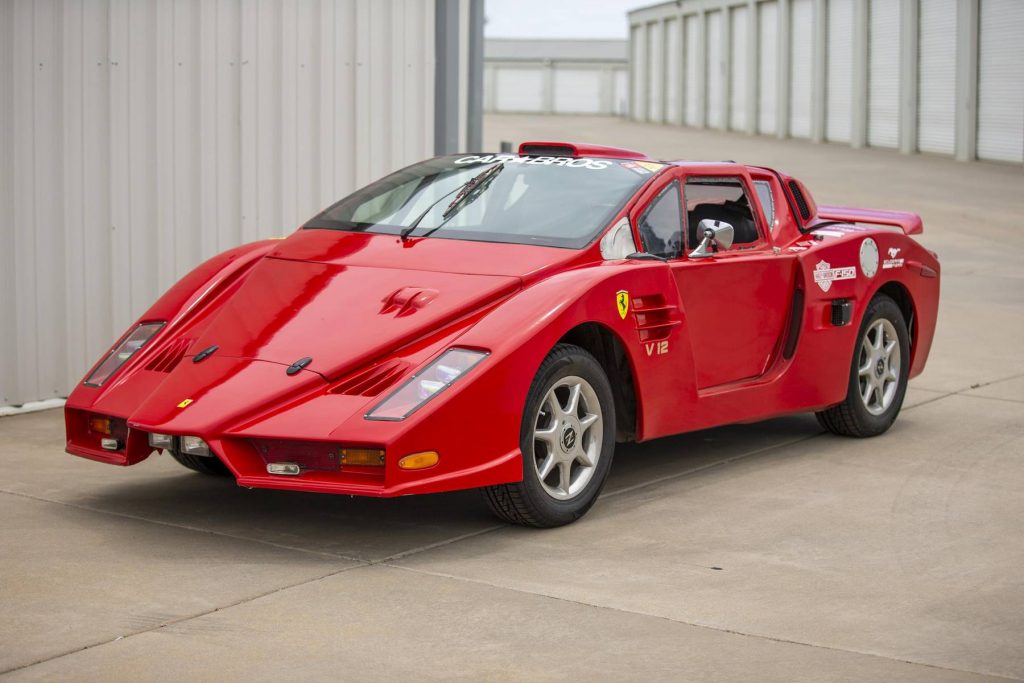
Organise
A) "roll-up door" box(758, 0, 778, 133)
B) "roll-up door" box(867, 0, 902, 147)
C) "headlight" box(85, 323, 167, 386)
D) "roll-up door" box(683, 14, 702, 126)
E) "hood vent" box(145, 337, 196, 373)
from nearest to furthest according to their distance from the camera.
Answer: "hood vent" box(145, 337, 196, 373) < "headlight" box(85, 323, 167, 386) < "roll-up door" box(867, 0, 902, 147) < "roll-up door" box(758, 0, 778, 133) < "roll-up door" box(683, 14, 702, 126)

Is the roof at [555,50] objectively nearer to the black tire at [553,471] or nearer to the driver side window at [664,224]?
the driver side window at [664,224]

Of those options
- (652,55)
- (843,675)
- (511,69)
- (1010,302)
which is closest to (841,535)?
(843,675)

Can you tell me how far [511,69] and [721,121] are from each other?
63.3 ft

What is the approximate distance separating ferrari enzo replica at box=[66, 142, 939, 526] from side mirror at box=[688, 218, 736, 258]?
0.04 ft

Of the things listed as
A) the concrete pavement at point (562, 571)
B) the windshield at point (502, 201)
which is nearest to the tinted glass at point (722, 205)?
the windshield at point (502, 201)

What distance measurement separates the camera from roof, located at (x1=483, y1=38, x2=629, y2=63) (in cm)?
6106

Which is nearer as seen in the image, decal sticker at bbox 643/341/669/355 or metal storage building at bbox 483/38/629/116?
decal sticker at bbox 643/341/669/355

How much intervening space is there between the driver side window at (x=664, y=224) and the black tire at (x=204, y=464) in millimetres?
2123

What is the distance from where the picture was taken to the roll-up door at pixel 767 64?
131 feet

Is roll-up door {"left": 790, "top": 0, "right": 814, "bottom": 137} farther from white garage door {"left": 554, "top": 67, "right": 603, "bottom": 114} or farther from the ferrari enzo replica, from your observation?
the ferrari enzo replica

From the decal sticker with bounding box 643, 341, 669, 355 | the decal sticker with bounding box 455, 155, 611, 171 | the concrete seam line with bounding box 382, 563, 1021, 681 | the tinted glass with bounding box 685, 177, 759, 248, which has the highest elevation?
the decal sticker with bounding box 455, 155, 611, 171

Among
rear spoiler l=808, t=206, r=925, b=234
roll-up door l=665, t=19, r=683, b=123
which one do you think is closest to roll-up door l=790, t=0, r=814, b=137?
roll-up door l=665, t=19, r=683, b=123

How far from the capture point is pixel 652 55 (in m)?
50.8

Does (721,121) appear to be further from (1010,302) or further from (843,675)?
(843,675)
